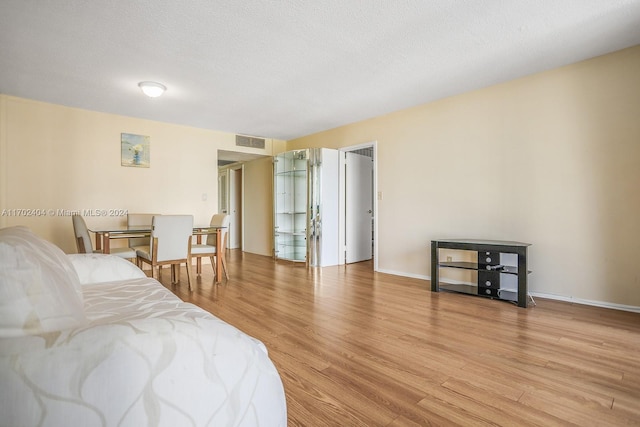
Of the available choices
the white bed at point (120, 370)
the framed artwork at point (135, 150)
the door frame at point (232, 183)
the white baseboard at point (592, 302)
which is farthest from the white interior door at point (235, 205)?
the white bed at point (120, 370)

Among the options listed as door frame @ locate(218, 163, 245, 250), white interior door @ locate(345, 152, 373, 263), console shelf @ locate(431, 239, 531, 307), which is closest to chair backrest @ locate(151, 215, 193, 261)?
white interior door @ locate(345, 152, 373, 263)

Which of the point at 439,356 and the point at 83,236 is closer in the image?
the point at 439,356

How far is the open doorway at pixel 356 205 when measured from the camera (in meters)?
5.79

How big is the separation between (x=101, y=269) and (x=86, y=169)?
11.5 feet

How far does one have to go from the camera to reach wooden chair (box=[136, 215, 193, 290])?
3.71 metres

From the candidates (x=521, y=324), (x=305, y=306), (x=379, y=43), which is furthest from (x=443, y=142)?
(x=305, y=306)

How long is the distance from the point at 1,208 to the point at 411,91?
5554mm

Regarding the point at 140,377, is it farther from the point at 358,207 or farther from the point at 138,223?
the point at 358,207

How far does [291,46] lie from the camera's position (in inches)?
114

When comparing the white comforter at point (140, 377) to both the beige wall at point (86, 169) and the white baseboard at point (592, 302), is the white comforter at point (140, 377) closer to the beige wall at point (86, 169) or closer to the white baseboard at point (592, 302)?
the white baseboard at point (592, 302)

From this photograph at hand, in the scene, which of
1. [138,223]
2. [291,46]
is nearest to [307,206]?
[138,223]

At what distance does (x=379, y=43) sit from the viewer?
2848mm

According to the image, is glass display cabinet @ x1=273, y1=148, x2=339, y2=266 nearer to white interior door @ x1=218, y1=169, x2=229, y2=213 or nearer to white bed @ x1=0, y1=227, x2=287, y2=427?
white interior door @ x1=218, y1=169, x2=229, y2=213

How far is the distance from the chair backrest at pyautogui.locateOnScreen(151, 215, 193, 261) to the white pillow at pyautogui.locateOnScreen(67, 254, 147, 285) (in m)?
1.56
